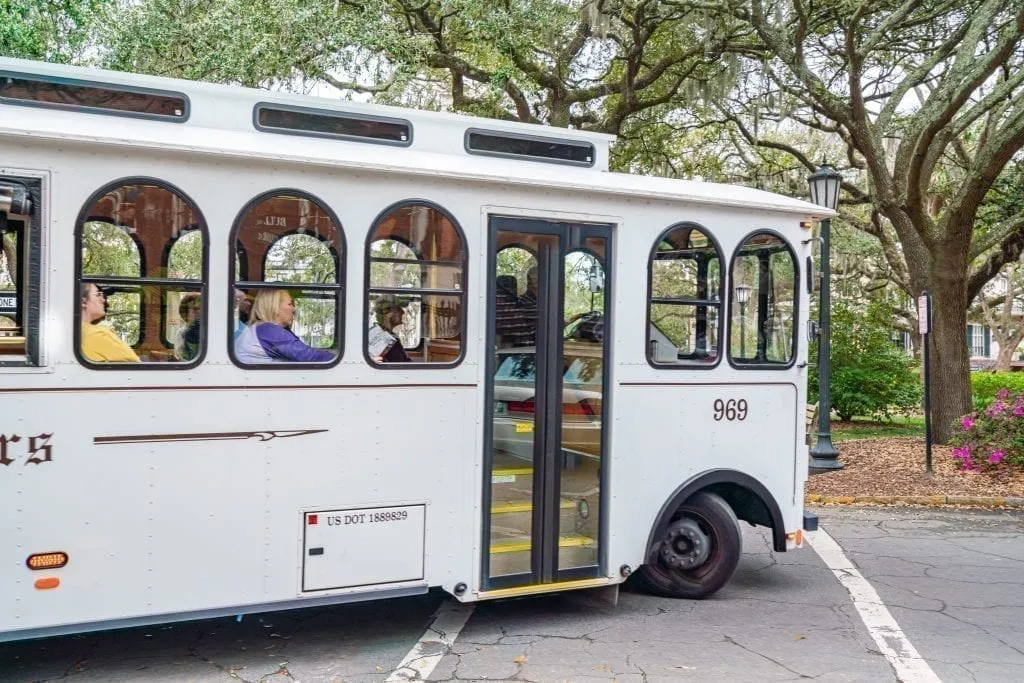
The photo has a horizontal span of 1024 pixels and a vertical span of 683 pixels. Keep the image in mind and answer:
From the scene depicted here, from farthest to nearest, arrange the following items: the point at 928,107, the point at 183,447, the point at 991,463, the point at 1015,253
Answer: the point at 1015,253 < the point at 928,107 < the point at 991,463 < the point at 183,447

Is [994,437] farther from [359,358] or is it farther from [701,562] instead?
[359,358]

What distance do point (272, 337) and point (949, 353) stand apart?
12.5 meters

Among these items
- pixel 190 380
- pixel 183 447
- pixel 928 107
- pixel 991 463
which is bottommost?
pixel 991 463

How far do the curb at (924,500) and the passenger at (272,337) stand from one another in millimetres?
8121

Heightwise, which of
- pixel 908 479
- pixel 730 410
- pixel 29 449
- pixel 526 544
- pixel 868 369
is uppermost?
pixel 868 369

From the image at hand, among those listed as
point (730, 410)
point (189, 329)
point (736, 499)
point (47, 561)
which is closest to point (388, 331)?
point (189, 329)

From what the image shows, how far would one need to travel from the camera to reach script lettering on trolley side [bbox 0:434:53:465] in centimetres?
465

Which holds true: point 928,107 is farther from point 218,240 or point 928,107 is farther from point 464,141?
point 218,240

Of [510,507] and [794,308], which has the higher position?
[794,308]

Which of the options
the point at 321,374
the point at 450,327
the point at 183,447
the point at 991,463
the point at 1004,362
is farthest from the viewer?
the point at 1004,362

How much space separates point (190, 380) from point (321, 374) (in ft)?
2.33

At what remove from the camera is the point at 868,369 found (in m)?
19.7

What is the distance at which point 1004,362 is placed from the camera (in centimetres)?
3675

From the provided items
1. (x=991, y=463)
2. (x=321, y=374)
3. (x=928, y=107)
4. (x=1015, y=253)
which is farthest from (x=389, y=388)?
(x=1015, y=253)
